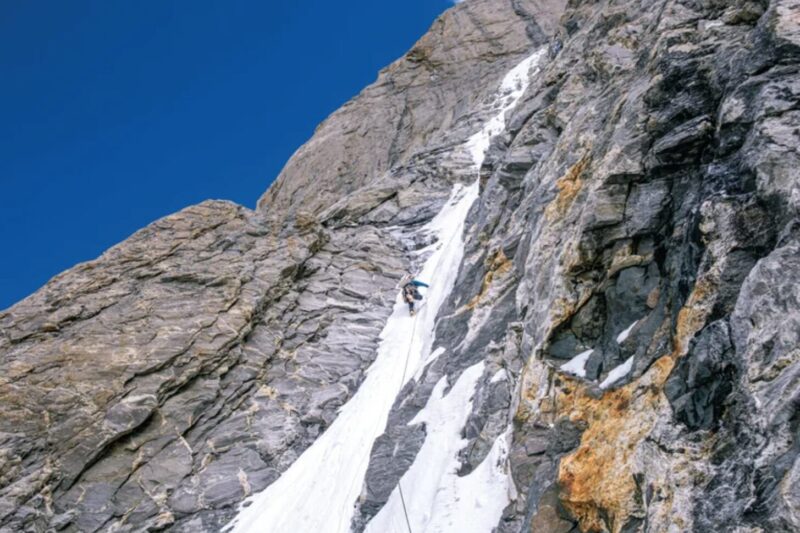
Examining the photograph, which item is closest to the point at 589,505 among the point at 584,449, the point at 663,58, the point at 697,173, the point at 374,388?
the point at 584,449

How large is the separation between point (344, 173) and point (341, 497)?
34233 mm

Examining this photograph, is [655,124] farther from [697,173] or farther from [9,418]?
[9,418]

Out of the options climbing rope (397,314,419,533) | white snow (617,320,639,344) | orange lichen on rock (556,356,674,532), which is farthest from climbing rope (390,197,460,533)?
white snow (617,320,639,344)

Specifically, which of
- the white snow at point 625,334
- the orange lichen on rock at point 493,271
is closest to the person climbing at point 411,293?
the orange lichen on rock at point 493,271

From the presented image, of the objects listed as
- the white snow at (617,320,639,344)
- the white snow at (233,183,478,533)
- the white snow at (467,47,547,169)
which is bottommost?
the white snow at (233,183,478,533)

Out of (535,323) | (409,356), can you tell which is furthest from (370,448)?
(535,323)

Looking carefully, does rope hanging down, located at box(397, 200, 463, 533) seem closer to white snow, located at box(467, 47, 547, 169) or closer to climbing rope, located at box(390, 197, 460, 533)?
climbing rope, located at box(390, 197, 460, 533)

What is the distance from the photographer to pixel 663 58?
1116cm

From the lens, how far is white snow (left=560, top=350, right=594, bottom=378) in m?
9.35

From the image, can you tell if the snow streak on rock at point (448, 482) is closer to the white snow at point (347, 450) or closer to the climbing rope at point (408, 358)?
the climbing rope at point (408, 358)

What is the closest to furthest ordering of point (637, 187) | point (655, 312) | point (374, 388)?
point (655, 312) < point (637, 187) < point (374, 388)

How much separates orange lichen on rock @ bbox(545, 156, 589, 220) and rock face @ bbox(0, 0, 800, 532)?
0.32ft

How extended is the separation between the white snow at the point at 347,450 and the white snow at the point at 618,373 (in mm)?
7176

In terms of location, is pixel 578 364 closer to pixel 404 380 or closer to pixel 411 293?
pixel 404 380
